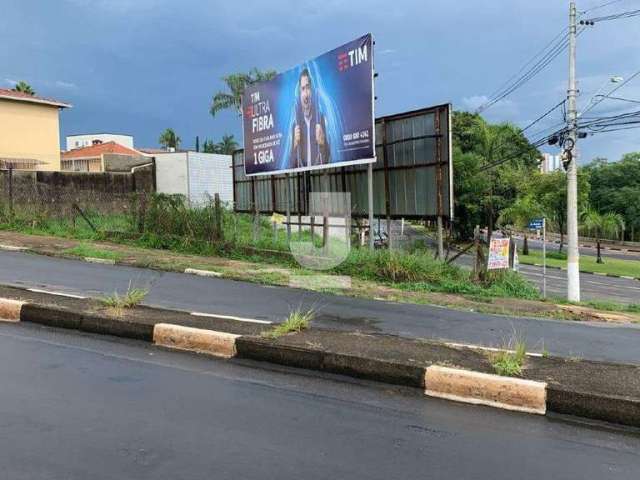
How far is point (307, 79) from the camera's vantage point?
1544cm

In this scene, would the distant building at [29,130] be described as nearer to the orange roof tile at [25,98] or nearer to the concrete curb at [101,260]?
the orange roof tile at [25,98]

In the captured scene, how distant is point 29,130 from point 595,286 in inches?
1186

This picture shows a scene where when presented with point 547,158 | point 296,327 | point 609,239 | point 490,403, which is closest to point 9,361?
point 296,327

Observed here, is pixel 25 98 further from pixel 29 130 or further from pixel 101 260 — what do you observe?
pixel 101 260

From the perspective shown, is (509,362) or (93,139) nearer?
(509,362)

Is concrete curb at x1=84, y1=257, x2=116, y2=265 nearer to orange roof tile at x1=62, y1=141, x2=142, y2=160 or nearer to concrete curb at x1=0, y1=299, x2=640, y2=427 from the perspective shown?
concrete curb at x1=0, y1=299, x2=640, y2=427

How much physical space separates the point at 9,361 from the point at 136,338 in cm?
131

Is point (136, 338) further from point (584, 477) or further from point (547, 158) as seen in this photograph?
point (547, 158)

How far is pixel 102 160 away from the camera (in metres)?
37.7

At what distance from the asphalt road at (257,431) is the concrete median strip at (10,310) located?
1.83m

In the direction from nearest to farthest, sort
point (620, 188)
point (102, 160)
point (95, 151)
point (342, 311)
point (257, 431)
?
point (257, 431), point (342, 311), point (102, 160), point (95, 151), point (620, 188)

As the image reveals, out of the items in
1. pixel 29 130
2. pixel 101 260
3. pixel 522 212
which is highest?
pixel 29 130

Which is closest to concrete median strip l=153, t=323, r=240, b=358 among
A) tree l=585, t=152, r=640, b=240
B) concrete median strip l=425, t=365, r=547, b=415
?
concrete median strip l=425, t=365, r=547, b=415

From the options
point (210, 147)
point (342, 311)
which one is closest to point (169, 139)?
point (210, 147)
